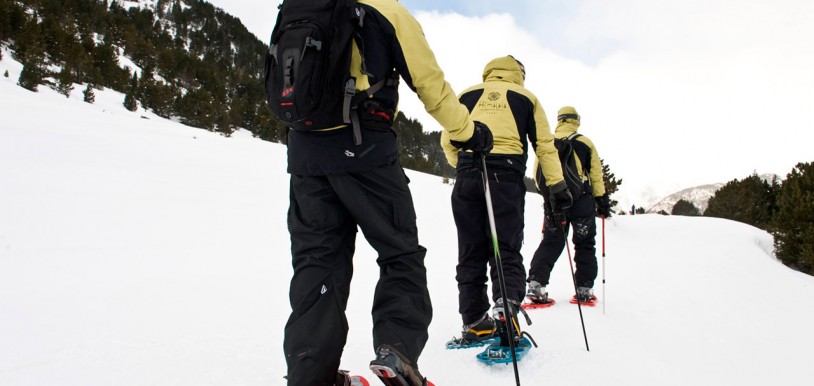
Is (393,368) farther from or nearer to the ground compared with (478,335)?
farther from the ground

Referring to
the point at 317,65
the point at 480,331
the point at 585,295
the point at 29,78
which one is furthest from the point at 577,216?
the point at 29,78

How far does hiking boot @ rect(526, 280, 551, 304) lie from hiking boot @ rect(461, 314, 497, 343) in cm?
185

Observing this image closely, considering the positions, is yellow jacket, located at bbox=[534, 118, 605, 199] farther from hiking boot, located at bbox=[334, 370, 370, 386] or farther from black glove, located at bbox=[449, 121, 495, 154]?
hiking boot, located at bbox=[334, 370, 370, 386]

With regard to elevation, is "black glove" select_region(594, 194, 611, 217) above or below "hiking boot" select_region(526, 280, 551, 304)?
above

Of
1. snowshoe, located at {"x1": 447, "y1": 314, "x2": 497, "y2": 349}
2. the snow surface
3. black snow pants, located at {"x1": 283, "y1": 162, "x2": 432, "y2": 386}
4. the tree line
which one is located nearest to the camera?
black snow pants, located at {"x1": 283, "y1": 162, "x2": 432, "y2": 386}

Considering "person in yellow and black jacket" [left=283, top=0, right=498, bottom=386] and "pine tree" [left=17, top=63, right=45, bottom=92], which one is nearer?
"person in yellow and black jacket" [left=283, top=0, right=498, bottom=386]

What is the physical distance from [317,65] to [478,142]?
101cm

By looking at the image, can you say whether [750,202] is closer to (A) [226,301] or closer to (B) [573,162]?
(B) [573,162]

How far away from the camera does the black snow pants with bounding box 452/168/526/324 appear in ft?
10.0

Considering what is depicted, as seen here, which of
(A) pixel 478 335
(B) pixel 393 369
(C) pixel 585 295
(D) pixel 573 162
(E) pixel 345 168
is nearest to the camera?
(B) pixel 393 369

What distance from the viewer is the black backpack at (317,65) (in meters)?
1.68

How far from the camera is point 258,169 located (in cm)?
1442

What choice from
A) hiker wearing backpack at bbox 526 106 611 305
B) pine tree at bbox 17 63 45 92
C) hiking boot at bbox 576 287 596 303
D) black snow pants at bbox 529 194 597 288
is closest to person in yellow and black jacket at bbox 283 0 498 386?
hiker wearing backpack at bbox 526 106 611 305

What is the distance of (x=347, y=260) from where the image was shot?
197 centimetres
